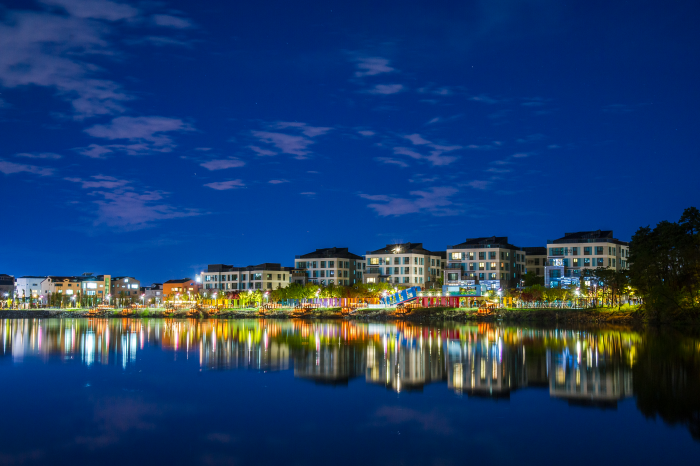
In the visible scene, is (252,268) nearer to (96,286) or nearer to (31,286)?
(96,286)

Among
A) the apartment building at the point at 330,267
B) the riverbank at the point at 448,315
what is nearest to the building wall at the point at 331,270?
the apartment building at the point at 330,267

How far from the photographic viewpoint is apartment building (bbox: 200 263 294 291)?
11825cm

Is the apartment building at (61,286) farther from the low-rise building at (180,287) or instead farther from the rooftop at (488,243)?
the rooftop at (488,243)

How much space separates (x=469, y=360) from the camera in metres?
28.0

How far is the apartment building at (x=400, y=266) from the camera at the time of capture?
10700cm

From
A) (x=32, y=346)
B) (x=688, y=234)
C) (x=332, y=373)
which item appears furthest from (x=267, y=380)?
(x=688, y=234)

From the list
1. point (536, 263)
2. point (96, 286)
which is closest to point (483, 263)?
point (536, 263)

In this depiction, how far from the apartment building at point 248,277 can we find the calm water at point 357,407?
282 feet

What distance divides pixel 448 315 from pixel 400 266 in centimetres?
3357

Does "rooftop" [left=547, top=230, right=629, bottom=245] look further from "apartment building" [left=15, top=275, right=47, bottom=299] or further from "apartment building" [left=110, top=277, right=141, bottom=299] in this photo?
"apartment building" [left=15, top=275, right=47, bottom=299]

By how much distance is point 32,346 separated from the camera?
38906 mm

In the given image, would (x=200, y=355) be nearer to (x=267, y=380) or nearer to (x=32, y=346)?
(x=267, y=380)

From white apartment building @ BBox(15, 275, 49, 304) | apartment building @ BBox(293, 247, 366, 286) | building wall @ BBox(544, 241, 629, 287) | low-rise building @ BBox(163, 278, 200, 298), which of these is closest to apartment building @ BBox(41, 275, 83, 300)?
white apartment building @ BBox(15, 275, 49, 304)

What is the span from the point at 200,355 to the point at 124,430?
1718 centimetres
